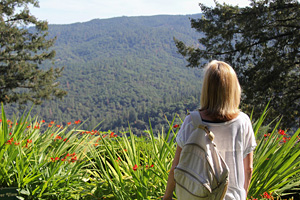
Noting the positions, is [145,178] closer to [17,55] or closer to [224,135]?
[224,135]

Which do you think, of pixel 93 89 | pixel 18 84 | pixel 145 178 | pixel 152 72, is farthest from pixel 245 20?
pixel 152 72

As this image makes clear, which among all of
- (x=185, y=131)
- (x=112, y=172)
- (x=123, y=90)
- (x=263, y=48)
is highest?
(x=263, y=48)

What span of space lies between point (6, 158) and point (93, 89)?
411 feet

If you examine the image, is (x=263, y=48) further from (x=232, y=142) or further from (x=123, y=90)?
(x=123, y=90)

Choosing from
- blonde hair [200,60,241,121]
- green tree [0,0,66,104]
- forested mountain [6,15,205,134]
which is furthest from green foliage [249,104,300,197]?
forested mountain [6,15,205,134]

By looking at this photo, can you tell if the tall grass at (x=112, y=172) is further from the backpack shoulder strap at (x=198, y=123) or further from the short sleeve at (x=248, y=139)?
the backpack shoulder strap at (x=198, y=123)

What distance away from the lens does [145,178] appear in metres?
2.32

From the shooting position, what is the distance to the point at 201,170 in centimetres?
137

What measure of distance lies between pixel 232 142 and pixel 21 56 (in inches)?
854

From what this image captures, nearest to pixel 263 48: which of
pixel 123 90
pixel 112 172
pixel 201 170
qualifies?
pixel 112 172

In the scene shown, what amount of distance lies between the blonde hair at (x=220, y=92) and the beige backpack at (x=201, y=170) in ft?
0.46

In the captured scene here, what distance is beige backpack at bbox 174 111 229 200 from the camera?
1361mm

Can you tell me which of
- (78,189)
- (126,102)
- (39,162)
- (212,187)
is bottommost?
(126,102)

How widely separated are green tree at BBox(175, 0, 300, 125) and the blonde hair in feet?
31.8
